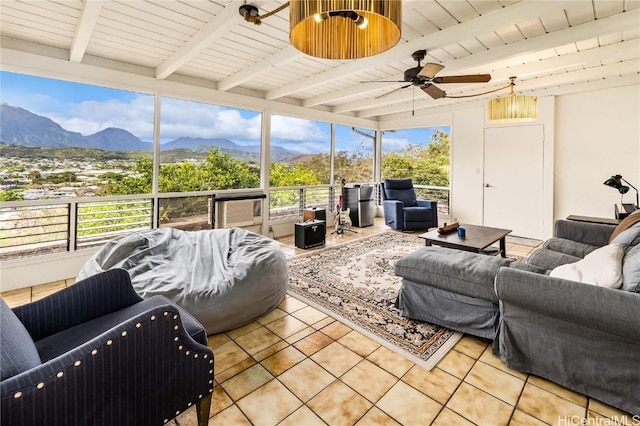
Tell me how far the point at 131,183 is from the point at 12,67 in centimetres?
157

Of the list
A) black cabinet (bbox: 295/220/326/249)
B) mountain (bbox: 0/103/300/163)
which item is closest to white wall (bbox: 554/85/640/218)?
black cabinet (bbox: 295/220/326/249)

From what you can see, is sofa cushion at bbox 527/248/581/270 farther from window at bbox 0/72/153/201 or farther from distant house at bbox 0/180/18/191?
distant house at bbox 0/180/18/191

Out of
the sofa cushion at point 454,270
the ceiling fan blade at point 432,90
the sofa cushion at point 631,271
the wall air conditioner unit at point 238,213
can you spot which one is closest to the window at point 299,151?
the wall air conditioner unit at point 238,213

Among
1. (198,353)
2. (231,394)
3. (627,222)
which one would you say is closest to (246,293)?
(231,394)

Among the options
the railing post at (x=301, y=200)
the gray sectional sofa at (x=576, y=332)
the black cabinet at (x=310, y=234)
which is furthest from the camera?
the railing post at (x=301, y=200)

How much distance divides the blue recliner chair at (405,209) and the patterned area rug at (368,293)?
850 mm

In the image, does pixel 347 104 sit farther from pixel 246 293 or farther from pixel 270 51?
pixel 246 293

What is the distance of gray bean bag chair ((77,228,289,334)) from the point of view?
2281mm

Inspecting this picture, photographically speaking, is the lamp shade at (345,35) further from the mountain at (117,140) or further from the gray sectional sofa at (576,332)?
the mountain at (117,140)

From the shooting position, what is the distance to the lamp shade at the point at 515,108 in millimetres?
3582

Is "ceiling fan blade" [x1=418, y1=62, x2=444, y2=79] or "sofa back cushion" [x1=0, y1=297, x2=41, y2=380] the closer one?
"sofa back cushion" [x1=0, y1=297, x2=41, y2=380]

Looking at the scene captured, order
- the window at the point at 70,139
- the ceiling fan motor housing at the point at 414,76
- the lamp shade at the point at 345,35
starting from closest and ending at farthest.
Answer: the lamp shade at the point at 345,35 → the ceiling fan motor housing at the point at 414,76 → the window at the point at 70,139

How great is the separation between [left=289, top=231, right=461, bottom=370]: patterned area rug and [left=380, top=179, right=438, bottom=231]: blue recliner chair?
850mm

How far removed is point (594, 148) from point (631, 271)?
162 inches
